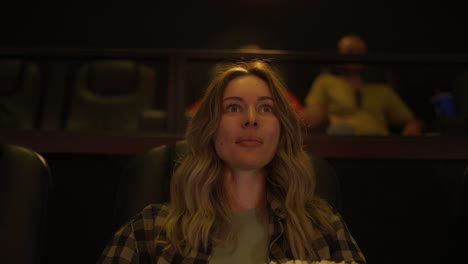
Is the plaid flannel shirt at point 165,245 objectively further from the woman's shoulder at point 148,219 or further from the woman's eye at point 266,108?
the woman's eye at point 266,108

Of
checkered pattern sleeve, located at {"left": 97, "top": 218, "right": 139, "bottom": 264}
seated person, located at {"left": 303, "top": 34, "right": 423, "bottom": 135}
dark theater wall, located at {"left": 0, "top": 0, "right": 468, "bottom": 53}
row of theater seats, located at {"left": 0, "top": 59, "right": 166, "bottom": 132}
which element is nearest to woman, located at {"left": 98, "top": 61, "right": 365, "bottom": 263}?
checkered pattern sleeve, located at {"left": 97, "top": 218, "right": 139, "bottom": 264}

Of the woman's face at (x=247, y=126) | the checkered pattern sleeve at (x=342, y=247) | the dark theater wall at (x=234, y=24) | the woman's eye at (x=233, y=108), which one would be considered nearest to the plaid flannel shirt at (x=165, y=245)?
the checkered pattern sleeve at (x=342, y=247)

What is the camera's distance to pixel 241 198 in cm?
112

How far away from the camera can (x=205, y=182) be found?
1.09 m

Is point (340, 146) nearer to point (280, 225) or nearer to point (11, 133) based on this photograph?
point (280, 225)

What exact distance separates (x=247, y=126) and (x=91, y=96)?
2.15 m

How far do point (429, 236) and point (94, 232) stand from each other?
109 centimetres

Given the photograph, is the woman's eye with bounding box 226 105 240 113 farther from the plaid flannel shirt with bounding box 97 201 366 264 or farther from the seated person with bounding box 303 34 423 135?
the seated person with bounding box 303 34 423 135

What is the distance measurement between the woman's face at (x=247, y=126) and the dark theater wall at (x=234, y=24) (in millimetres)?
2839

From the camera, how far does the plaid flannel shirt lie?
1.02m

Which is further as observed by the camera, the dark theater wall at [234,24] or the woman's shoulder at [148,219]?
the dark theater wall at [234,24]

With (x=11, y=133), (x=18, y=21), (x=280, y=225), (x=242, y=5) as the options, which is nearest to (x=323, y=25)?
(x=242, y=5)

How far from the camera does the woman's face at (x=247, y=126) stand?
1058 mm

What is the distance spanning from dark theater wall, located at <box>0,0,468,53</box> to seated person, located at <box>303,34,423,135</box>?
4.82ft
